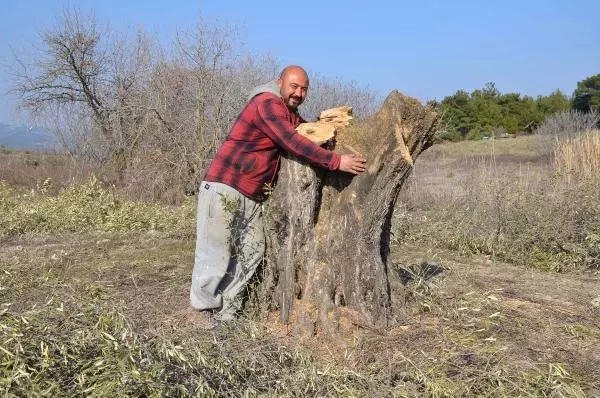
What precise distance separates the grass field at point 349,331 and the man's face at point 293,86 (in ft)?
4.50

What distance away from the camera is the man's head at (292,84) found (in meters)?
3.72

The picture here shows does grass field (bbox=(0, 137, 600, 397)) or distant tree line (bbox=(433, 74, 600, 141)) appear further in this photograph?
distant tree line (bbox=(433, 74, 600, 141))

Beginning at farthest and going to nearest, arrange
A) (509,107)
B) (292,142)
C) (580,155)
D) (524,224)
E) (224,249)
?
(509,107) < (580,155) < (524,224) < (224,249) < (292,142)

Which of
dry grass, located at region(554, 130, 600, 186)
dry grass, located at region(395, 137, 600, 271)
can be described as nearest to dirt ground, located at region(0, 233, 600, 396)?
dry grass, located at region(395, 137, 600, 271)

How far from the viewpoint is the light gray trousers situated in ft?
12.8

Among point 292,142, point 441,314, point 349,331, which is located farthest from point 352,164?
point 441,314

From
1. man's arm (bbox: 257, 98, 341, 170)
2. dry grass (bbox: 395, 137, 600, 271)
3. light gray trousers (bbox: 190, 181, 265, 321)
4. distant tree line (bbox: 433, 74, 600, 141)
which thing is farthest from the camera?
distant tree line (bbox: 433, 74, 600, 141)

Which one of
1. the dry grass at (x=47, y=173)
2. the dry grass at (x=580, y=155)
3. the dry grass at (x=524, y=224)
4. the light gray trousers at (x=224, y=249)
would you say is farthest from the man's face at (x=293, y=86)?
the dry grass at (x=47, y=173)

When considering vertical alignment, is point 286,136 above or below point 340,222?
above

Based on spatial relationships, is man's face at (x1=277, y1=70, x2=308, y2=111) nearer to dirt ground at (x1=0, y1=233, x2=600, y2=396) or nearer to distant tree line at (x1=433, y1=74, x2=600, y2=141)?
dirt ground at (x1=0, y1=233, x2=600, y2=396)

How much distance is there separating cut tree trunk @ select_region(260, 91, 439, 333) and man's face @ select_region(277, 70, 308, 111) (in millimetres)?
213

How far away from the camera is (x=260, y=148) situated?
3795 mm

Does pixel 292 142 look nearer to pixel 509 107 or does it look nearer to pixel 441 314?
pixel 441 314

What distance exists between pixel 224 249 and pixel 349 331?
0.97 metres
